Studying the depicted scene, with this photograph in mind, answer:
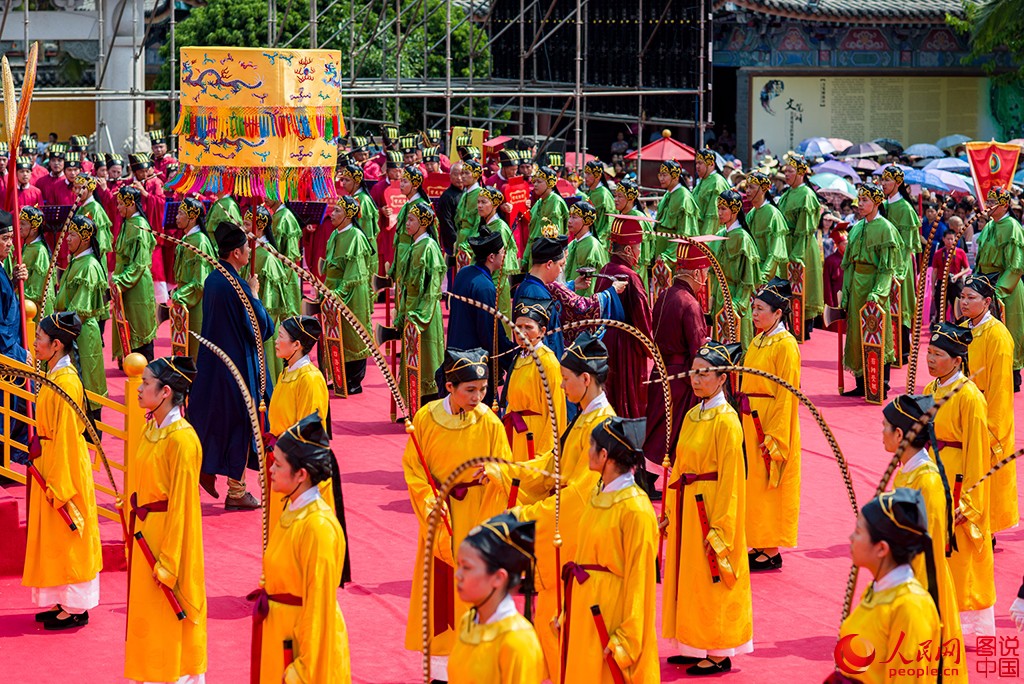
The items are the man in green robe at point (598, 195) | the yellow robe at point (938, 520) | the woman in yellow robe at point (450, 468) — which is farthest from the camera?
the man in green robe at point (598, 195)

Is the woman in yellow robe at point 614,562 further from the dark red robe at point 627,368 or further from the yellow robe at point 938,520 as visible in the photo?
the dark red robe at point 627,368

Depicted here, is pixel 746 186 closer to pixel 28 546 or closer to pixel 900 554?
pixel 28 546

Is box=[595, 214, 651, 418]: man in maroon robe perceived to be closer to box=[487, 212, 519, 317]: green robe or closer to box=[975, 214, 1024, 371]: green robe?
box=[487, 212, 519, 317]: green robe

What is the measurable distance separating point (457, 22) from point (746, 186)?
42.8 feet

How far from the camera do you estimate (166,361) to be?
6512mm

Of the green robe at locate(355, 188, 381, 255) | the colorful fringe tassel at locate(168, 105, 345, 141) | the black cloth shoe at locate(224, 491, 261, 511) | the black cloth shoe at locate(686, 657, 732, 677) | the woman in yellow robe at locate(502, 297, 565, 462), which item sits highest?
the colorful fringe tassel at locate(168, 105, 345, 141)

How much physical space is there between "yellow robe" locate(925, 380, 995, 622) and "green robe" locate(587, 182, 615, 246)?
770cm

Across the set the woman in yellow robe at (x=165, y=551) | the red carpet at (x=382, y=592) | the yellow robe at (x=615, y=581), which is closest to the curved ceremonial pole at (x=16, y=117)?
the red carpet at (x=382, y=592)

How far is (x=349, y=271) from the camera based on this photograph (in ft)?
41.3

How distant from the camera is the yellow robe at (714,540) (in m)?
6.81

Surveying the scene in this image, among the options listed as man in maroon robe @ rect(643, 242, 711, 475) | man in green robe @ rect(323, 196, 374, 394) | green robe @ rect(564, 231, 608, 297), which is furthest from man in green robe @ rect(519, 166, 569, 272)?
man in maroon robe @ rect(643, 242, 711, 475)

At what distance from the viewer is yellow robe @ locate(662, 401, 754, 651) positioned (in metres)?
6.81

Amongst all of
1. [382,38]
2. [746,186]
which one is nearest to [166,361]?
[746,186]

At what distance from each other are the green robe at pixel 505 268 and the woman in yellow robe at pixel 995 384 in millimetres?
4934
